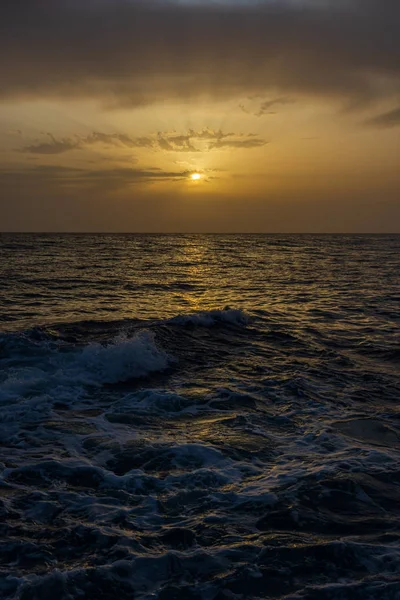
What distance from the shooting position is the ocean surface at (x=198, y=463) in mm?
4707

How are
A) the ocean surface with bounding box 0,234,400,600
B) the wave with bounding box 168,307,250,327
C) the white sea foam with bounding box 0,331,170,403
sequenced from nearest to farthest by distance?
the ocean surface with bounding box 0,234,400,600 < the white sea foam with bounding box 0,331,170,403 < the wave with bounding box 168,307,250,327

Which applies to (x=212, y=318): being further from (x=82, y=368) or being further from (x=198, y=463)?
(x=198, y=463)

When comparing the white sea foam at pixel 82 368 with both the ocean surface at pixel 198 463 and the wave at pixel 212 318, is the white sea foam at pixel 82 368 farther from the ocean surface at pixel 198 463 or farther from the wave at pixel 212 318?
the wave at pixel 212 318

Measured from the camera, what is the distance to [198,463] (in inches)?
277

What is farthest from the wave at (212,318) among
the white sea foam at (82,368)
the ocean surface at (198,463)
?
the white sea foam at (82,368)

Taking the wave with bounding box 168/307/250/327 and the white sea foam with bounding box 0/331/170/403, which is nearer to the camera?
the white sea foam with bounding box 0/331/170/403

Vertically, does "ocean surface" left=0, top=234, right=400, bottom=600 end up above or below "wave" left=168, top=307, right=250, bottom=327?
below

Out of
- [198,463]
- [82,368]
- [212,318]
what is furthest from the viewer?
[212,318]

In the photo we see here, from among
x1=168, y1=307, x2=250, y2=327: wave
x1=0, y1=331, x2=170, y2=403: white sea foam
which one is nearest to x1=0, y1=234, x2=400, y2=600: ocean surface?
x1=0, y1=331, x2=170, y2=403: white sea foam

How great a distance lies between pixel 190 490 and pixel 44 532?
187 cm

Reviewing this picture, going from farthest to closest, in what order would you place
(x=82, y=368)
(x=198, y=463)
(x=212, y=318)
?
(x=212, y=318) < (x=82, y=368) < (x=198, y=463)

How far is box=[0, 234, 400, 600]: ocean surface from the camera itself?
4.71m

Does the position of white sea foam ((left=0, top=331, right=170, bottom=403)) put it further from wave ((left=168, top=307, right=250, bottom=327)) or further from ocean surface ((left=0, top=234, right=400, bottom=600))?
wave ((left=168, top=307, right=250, bottom=327))

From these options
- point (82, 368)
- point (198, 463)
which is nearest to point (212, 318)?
point (82, 368)
